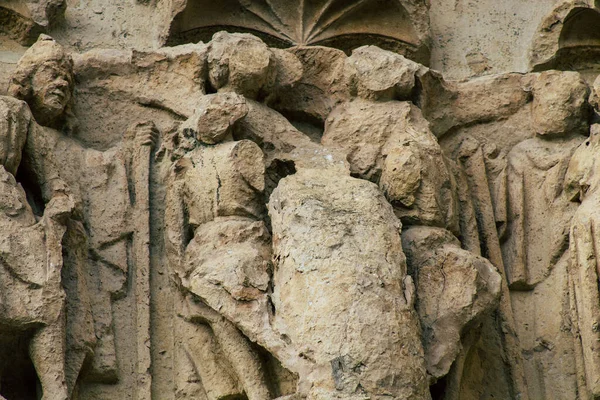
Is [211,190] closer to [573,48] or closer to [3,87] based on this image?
[3,87]

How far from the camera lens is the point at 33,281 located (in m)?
7.79

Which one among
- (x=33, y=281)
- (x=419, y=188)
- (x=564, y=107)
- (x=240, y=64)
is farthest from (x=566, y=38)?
(x=33, y=281)

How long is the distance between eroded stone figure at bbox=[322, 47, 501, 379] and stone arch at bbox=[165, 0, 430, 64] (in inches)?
23.3

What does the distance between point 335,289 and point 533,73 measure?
2270mm

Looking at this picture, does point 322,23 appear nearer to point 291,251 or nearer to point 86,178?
point 86,178

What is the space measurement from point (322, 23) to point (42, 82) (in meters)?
1.68

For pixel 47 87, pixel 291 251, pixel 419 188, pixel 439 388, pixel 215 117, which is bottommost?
pixel 439 388

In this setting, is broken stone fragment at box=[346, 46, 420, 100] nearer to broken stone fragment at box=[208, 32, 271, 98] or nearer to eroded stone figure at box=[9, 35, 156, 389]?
broken stone fragment at box=[208, 32, 271, 98]

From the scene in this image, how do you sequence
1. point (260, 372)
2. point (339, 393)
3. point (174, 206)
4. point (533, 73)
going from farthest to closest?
point (533, 73) → point (174, 206) → point (260, 372) → point (339, 393)

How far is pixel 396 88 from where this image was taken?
8758 millimetres

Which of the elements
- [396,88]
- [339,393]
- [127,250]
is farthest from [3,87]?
[339,393]

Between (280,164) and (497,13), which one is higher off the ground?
(497,13)

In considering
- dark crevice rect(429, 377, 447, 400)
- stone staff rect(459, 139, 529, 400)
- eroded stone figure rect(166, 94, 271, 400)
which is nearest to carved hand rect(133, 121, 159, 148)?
eroded stone figure rect(166, 94, 271, 400)

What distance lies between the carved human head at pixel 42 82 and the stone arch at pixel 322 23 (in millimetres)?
933
